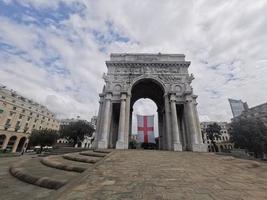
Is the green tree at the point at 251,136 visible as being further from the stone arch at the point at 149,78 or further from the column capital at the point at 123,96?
the column capital at the point at 123,96

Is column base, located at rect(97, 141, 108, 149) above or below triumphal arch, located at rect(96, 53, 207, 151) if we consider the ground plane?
below

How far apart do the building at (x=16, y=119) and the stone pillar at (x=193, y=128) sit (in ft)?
140

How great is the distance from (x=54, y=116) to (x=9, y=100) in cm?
2350

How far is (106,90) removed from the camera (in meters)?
23.0

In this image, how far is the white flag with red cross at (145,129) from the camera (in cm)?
2233

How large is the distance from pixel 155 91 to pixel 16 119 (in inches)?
1681

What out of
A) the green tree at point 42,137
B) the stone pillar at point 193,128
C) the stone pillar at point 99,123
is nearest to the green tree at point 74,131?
the green tree at point 42,137

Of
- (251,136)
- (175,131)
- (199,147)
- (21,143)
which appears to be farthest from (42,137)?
(251,136)

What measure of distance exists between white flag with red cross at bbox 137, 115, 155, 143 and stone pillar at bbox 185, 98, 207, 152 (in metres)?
5.68

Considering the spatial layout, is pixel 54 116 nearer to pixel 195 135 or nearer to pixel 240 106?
pixel 195 135

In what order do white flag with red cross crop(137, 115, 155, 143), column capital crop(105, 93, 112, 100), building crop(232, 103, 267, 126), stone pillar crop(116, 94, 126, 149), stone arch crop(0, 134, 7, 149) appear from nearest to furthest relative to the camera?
stone pillar crop(116, 94, 126, 149), column capital crop(105, 93, 112, 100), white flag with red cross crop(137, 115, 155, 143), stone arch crop(0, 134, 7, 149), building crop(232, 103, 267, 126)

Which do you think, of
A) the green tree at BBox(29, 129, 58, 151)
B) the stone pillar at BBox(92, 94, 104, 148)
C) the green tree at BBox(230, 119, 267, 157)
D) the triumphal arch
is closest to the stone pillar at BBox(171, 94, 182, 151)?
the triumphal arch

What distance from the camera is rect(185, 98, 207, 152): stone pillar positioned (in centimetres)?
1930

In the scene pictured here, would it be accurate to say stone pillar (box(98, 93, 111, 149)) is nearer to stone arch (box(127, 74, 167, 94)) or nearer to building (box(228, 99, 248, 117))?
stone arch (box(127, 74, 167, 94))
